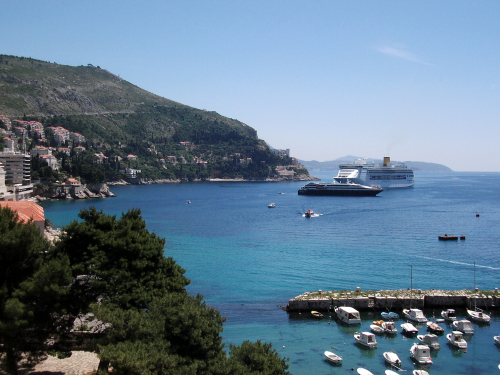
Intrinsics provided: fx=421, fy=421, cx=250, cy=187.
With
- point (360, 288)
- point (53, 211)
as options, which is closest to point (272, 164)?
point (53, 211)

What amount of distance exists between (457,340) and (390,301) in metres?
4.25

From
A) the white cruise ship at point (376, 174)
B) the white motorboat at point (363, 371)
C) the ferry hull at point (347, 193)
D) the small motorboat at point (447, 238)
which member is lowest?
the white motorboat at point (363, 371)

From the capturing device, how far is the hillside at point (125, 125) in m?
125

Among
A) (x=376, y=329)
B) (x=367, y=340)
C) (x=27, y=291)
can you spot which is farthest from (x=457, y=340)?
(x=27, y=291)

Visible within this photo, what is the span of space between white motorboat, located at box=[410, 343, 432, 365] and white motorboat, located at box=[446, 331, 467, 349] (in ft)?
5.68

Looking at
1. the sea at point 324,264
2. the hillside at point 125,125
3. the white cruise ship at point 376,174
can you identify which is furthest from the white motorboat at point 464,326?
the hillside at point 125,125

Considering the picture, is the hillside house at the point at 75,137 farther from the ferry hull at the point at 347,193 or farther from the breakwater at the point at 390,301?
the breakwater at the point at 390,301

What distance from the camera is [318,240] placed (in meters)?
38.3

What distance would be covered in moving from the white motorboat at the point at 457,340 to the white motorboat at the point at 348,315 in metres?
3.82

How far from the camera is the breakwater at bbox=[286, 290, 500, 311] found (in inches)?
825

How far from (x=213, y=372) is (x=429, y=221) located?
45.9 meters

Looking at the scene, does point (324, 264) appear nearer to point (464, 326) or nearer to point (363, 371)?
point (464, 326)

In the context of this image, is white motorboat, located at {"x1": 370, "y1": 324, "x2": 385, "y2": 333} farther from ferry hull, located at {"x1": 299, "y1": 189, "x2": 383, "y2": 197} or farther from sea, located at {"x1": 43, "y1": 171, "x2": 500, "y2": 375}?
ferry hull, located at {"x1": 299, "y1": 189, "x2": 383, "y2": 197}

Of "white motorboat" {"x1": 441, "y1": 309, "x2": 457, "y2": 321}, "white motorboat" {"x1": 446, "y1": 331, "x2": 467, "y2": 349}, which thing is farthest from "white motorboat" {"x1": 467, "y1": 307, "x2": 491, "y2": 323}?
"white motorboat" {"x1": 446, "y1": 331, "x2": 467, "y2": 349}
